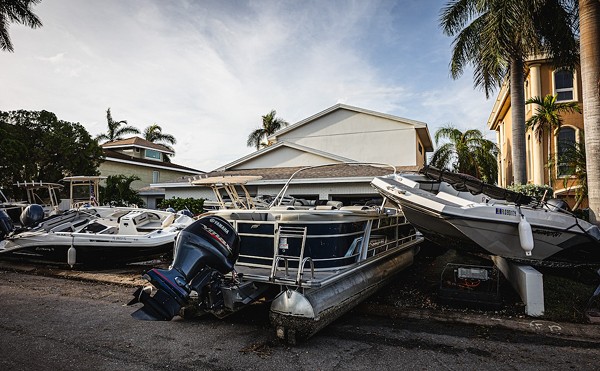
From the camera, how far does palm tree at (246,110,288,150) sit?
3866 cm

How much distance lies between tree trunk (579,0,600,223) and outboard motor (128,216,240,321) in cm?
801

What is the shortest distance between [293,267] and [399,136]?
54.6 feet

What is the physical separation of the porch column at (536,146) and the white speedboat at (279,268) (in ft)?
50.7

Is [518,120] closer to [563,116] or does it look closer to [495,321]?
[563,116]

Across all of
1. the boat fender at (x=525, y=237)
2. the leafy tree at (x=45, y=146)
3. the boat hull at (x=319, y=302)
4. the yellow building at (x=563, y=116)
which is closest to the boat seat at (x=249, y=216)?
the boat hull at (x=319, y=302)

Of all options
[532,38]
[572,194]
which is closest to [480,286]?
[532,38]

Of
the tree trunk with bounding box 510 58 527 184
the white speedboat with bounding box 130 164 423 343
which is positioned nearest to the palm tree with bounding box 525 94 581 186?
the tree trunk with bounding box 510 58 527 184

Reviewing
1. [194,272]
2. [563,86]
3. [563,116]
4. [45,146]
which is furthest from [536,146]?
[45,146]

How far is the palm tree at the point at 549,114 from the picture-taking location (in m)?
16.8

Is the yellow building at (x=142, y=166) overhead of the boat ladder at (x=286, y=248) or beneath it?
overhead

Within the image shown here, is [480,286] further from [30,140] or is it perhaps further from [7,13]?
[7,13]

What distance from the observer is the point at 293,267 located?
5.31 meters

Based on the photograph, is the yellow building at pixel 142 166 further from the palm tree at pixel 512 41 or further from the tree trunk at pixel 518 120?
the tree trunk at pixel 518 120

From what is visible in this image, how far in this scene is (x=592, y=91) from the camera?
8414mm
